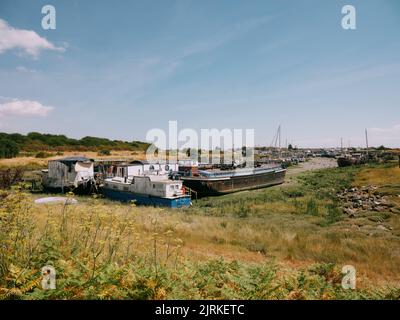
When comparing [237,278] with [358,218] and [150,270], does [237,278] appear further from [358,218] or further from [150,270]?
[358,218]

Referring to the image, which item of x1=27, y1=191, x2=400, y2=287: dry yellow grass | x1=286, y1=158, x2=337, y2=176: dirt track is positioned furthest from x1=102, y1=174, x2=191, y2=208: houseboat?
x1=286, y1=158, x2=337, y2=176: dirt track

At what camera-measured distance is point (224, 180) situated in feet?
116

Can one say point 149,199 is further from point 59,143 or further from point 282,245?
point 59,143

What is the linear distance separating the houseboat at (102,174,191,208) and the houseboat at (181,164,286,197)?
558 centimetres

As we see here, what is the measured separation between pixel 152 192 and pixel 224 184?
11.5m

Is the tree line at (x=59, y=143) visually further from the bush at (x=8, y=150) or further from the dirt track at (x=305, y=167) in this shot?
the dirt track at (x=305, y=167)

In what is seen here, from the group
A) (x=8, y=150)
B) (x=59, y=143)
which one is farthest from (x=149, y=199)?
(x=59, y=143)

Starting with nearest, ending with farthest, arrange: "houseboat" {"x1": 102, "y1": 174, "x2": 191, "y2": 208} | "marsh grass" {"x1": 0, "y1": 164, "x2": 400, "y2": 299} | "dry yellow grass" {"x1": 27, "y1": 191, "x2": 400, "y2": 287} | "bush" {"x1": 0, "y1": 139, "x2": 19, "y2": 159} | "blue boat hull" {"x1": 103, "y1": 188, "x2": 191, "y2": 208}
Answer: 1. "marsh grass" {"x1": 0, "y1": 164, "x2": 400, "y2": 299}
2. "dry yellow grass" {"x1": 27, "y1": 191, "x2": 400, "y2": 287}
3. "blue boat hull" {"x1": 103, "y1": 188, "x2": 191, "y2": 208}
4. "houseboat" {"x1": 102, "y1": 174, "x2": 191, "y2": 208}
5. "bush" {"x1": 0, "y1": 139, "x2": 19, "y2": 159}

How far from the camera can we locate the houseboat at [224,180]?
3425cm

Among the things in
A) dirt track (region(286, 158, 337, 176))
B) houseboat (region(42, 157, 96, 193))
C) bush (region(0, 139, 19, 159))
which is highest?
bush (region(0, 139, 19, 159))

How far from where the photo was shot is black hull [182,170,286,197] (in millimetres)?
34175

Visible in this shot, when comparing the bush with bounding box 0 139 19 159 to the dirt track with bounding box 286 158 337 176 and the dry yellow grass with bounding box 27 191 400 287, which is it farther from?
the dirt track with bounding box 286 158 337 176

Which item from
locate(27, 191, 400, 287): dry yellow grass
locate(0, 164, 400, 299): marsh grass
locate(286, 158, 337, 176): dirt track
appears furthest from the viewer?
locate(286, 158, 337, 176): dirt track

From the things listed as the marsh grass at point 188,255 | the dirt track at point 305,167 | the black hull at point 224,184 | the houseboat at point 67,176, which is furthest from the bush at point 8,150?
the dirt track at point 305,167
